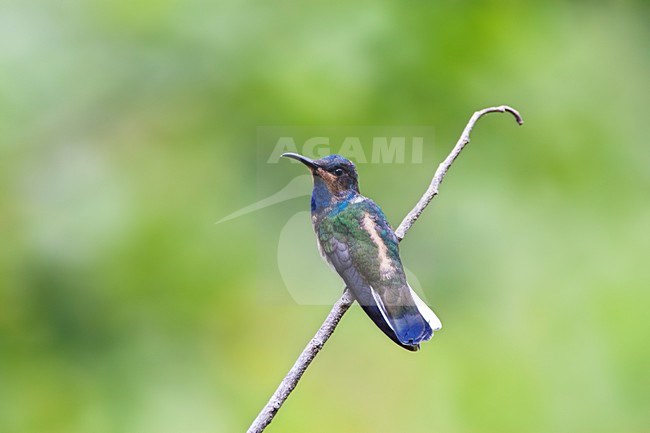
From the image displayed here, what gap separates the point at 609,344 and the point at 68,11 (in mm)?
4524

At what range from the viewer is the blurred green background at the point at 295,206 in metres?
4.78

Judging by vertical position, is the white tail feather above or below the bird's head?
below

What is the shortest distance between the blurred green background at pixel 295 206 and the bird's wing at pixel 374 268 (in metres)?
2.59

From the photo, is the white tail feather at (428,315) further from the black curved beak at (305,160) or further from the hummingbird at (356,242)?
the black curved beak at (305,160)

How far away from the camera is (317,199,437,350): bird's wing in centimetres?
169


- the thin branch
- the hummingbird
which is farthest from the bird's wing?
the thin branch

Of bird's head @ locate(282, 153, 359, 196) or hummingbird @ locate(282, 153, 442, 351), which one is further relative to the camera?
bird's head @ locate(282, 153, 359, 196)

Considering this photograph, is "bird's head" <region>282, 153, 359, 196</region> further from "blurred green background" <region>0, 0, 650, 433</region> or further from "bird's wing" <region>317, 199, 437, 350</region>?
"blurred green background" <region>0, 0, 650, 433</region>

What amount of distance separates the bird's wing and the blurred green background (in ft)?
8.49

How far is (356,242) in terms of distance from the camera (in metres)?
1.97

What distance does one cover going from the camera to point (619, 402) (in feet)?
15.8

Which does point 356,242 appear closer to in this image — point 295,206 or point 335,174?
point 335,174

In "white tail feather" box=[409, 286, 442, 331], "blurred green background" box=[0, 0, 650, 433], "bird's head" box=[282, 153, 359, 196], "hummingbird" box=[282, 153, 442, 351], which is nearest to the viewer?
"white tail feather" box=[409, 286, 442, 331]

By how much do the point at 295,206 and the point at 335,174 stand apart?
2.92 meters
